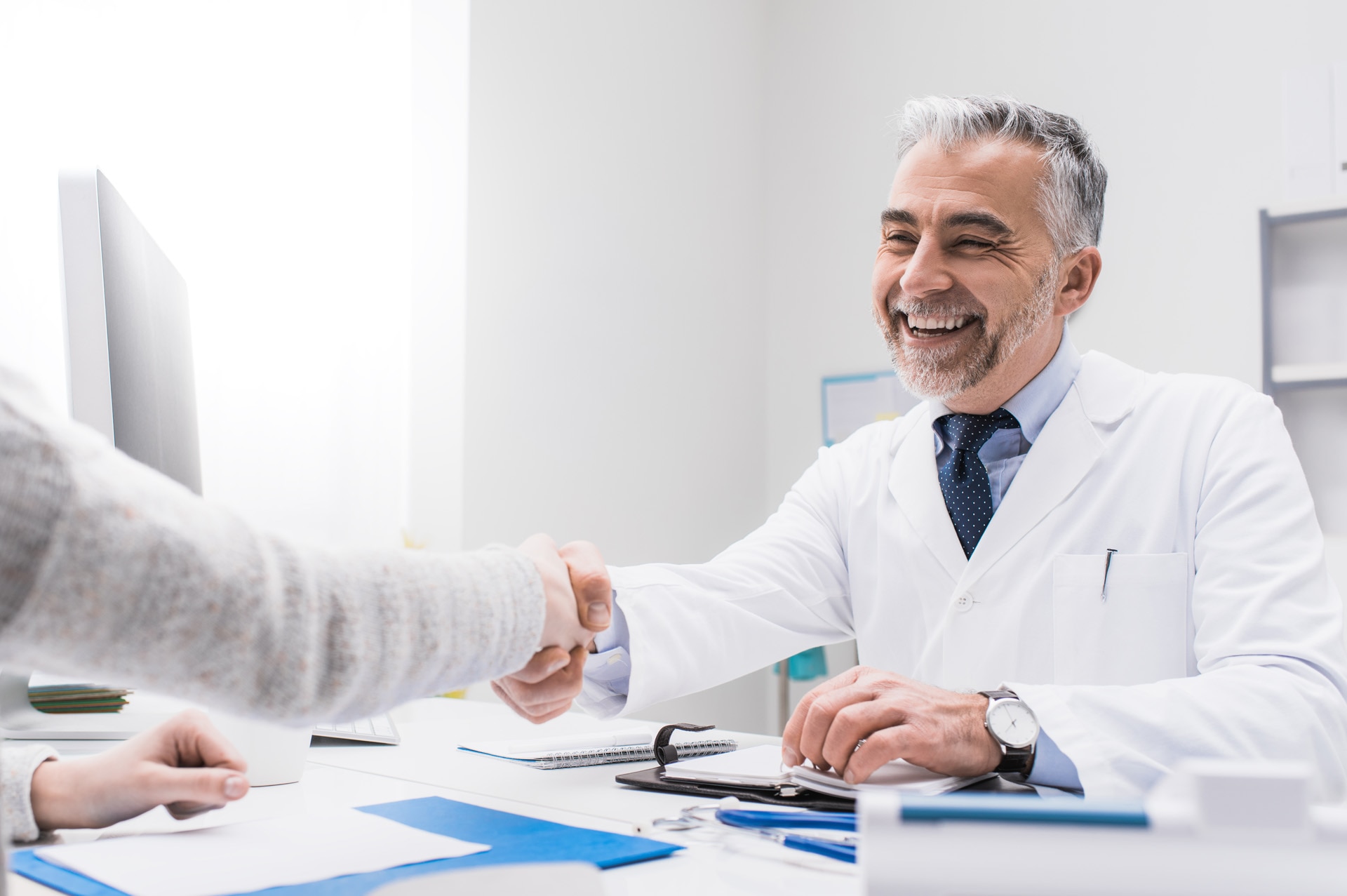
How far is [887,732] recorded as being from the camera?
89 centimetres

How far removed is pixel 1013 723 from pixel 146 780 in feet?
2.33

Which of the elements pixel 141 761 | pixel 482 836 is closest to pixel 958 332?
pixel 482 836

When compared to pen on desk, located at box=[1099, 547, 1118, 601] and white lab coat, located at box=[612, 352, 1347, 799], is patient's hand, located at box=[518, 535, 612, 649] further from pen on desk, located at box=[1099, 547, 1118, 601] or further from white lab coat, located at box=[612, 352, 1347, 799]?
pen on desk, located at box=[1099, 547, 1118, 601]

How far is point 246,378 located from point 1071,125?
1.69 m

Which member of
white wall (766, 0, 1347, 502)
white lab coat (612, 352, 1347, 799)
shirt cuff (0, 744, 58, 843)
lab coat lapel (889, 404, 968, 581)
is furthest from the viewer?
white wall (766, 0, 1347, 502)

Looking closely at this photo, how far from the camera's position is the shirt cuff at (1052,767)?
916 mm

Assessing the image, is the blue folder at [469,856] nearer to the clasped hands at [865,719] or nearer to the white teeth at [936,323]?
the clasped hands at [865,719]

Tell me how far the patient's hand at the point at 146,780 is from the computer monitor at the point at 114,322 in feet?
1.07

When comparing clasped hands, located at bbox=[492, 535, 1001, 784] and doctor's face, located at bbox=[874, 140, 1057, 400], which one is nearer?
clasped hands, located at bbox=[492, 535, 1001, 784]

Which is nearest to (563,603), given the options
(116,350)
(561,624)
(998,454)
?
(561,624)

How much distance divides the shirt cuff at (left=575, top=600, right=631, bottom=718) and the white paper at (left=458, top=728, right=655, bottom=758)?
0.04 m

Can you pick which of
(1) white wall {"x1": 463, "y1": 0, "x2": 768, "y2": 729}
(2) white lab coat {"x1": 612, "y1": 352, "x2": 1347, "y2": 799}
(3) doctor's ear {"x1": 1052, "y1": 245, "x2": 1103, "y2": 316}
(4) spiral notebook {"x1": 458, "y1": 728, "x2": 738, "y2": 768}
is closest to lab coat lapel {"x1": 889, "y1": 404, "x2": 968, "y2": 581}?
(2) white lab coat {"x1": 612, "y1": 352, "x2": 1347, "y2": 799}

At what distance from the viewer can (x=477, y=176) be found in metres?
2.59

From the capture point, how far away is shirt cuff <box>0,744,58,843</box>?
2.44 ft
